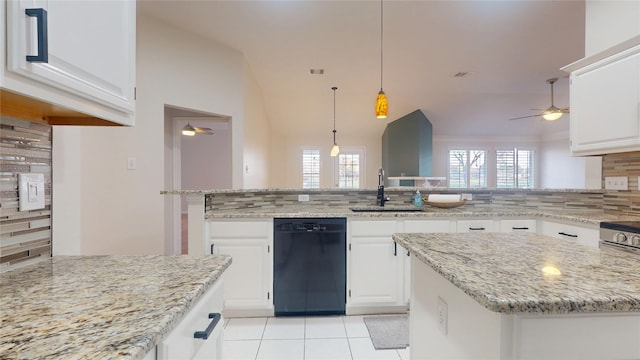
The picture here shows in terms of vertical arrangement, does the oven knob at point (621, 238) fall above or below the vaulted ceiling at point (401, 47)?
below

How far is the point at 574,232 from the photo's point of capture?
7.39ft

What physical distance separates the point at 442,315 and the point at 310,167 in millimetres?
7677

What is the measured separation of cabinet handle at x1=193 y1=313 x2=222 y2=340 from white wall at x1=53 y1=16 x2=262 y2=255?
106 inches

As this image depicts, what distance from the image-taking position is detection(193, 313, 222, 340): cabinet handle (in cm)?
76

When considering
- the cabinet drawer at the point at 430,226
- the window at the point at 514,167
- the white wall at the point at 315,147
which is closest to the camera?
the cabinet drawer at the point at 430,226

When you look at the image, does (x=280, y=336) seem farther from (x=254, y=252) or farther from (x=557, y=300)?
(x=557, y=300)

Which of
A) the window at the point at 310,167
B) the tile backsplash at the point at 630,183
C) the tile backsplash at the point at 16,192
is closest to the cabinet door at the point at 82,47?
the tile backsplash at the point at 16,192

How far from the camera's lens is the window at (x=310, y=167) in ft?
28.3

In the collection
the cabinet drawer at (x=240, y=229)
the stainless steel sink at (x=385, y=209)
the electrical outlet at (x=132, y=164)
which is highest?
the electrical outlet at (x=132, y=164)

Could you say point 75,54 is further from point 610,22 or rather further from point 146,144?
point 610,22

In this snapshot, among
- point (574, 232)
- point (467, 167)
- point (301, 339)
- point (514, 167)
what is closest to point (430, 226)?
point (574, 232)

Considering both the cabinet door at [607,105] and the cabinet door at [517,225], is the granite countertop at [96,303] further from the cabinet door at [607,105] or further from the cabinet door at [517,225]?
the cabinet door at [607,105]

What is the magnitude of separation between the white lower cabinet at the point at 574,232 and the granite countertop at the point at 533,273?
1297mm

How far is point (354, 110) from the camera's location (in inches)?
273
